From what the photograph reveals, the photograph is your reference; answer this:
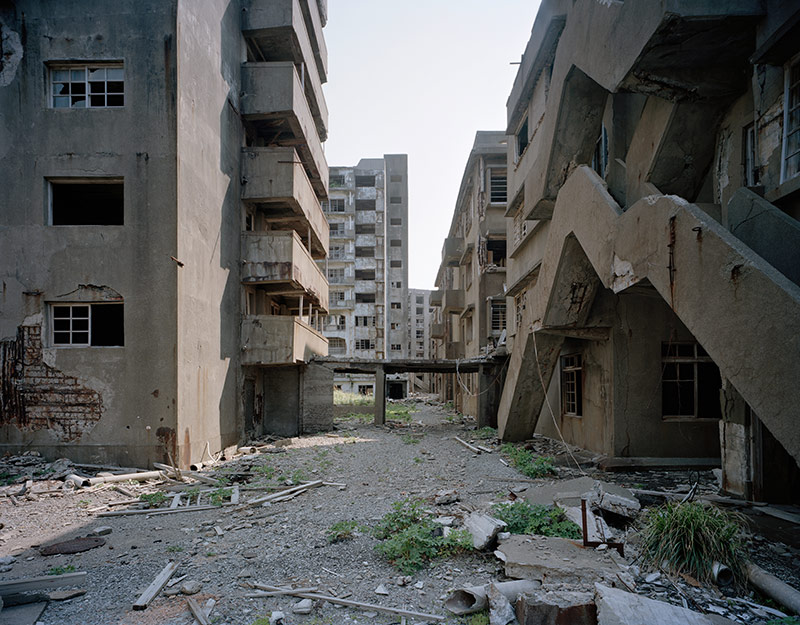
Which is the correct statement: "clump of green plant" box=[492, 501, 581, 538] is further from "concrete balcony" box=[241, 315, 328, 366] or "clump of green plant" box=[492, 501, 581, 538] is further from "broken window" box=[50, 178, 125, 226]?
"broken window" box=[50, 178, 125, 226]

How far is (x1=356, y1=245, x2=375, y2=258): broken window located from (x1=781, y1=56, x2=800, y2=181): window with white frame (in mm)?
45118

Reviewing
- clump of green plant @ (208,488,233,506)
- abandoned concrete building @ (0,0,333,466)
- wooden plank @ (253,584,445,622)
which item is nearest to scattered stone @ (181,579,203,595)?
wooden plank @ (253,584,445,622)

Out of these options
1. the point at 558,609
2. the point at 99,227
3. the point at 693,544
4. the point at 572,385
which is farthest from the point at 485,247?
the point at 558,609

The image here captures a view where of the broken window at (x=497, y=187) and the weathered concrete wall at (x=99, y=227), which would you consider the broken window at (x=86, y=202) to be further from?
the broken window at (x=497, y=187)

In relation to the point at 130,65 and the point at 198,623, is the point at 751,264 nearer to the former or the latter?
the point at 198,623

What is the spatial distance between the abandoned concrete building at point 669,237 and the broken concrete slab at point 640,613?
170 cm

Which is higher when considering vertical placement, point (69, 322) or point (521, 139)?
point (521, 139)

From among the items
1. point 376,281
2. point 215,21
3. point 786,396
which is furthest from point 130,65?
point 376,281

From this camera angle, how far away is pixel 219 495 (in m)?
9.30

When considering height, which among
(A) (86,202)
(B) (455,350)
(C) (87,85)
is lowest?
(B) (455,350)

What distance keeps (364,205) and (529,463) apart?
139 feet

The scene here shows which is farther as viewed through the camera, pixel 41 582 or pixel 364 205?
pixel 364 205

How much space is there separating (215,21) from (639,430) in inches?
598

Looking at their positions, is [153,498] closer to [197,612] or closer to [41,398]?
[41,398]
